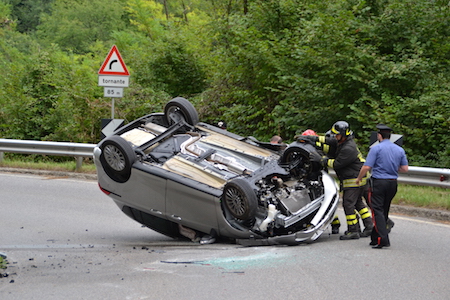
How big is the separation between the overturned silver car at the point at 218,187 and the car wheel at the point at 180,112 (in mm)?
491

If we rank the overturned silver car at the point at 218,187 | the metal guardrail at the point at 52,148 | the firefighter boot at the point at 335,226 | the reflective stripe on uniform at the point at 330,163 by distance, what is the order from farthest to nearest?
the metal guardrail at the point at 52,148, the firefighter boot at the point at 335,226, the reflective stripe on uniform at the point at 330,163, the overturned silver car at the point at 218,187

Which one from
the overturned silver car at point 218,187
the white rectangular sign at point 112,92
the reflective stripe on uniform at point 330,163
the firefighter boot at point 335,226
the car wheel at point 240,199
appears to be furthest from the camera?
the white rectangular sign at point 112,92

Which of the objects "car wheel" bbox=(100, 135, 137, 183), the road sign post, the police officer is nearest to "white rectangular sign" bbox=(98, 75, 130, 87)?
the road sign post

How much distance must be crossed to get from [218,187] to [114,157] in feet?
5.05

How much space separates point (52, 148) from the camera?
14.3 meters

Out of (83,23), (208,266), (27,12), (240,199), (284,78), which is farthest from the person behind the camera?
(27,12)

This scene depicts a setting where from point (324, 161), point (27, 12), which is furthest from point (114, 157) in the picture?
point (27, 12)

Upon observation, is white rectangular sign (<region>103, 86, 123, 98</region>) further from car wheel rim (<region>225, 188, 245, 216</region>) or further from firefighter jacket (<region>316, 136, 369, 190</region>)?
car wheel rim (<region>225, 188, 245, 216</region>)

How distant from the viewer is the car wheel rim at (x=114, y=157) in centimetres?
734

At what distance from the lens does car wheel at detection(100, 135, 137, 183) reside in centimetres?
725

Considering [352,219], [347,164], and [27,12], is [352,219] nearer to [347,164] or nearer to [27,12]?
[347,164]

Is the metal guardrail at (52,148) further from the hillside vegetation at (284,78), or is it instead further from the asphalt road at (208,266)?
the asphalt road at (208,266)

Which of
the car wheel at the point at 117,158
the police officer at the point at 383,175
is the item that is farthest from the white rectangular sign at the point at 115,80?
the police officer at the point at 383,175

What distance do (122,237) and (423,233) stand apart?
444 centimetres
